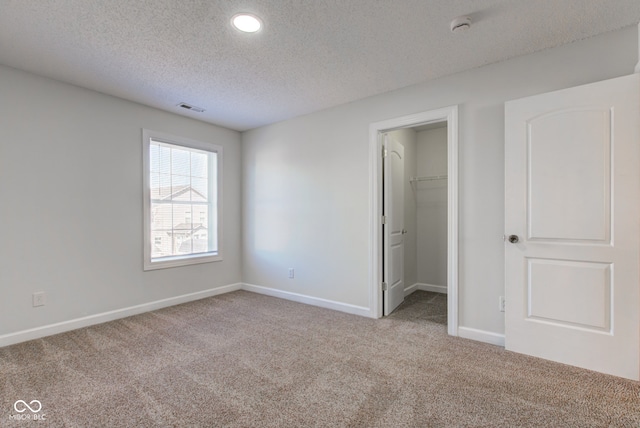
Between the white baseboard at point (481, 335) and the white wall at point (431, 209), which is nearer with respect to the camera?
→ the white baseboard at point (481, 335)

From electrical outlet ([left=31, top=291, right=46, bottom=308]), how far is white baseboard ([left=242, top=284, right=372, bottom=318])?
7.81 feet

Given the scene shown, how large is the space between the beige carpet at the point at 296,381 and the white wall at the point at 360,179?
636 mm

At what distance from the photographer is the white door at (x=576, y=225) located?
6.90 ft

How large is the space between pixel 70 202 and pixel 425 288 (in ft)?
15.4

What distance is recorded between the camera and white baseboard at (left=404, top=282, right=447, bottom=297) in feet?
14.8

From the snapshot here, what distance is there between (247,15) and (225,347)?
101 inches

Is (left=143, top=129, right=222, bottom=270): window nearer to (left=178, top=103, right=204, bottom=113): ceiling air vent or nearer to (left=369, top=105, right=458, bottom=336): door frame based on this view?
(left=178, top=103, right=204, bottom=113): ceiling air vent

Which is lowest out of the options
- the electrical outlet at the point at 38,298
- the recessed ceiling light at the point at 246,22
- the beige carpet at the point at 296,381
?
the beige carpet at the point at 296,381

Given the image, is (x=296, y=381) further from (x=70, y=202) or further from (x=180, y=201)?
(x=180, y=201)

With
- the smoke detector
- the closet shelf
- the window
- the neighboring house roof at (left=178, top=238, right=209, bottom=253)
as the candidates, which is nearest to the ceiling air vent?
the window

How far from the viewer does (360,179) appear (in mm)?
3547

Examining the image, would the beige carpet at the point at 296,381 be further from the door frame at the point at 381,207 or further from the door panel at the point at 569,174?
the door panel at the point at 569,174

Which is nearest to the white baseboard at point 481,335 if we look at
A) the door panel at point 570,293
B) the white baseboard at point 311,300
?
the door panel at point 570,293

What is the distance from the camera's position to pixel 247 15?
2.03 metres
